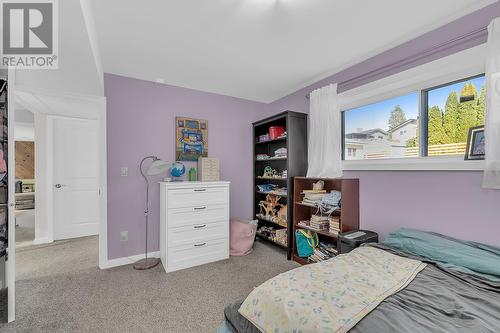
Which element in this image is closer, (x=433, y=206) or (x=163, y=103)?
(x=433, y=206)

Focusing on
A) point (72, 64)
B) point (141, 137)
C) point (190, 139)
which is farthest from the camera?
point (190, 139)

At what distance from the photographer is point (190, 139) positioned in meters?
3.31

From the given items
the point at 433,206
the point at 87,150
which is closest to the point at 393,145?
the point at 433,206

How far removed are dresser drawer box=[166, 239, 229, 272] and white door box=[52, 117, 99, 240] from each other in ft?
7.61

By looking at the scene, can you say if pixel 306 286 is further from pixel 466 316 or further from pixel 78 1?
pixel 78 1

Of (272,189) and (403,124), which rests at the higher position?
(403,124)

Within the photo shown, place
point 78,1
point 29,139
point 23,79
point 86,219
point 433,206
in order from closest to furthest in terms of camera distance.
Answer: point 78,1, point 433,206, point 23,79, point 86,219, point 29,139

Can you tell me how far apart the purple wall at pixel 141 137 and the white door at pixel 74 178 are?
63.1 inches

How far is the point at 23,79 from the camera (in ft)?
7.40

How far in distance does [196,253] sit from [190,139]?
5.22 ft

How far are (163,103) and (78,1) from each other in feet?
6.38

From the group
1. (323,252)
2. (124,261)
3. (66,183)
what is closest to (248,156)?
(323,252)

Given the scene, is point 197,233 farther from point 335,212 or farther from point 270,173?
point 335,212

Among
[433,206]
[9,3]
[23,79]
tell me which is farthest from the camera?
[23,79]
